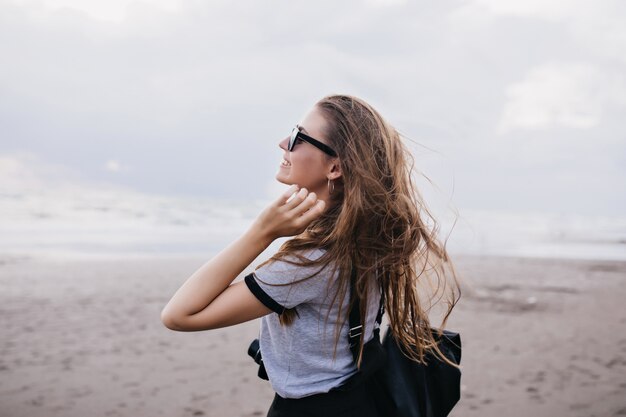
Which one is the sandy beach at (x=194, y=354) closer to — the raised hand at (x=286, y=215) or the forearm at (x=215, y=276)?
the forearm at (x=215, y=276)

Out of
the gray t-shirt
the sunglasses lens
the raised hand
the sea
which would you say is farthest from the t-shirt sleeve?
the sea

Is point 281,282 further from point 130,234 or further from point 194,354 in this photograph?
point 130,234

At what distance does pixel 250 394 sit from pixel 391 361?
430cm

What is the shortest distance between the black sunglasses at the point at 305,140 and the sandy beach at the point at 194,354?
419 centimetres

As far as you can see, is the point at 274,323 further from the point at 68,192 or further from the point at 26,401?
the point at 68,192

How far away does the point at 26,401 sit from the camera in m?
5.30

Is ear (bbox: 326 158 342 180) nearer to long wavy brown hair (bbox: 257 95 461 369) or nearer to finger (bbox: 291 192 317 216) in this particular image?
long wavy brown hair (bbox: 257 95 461 369)

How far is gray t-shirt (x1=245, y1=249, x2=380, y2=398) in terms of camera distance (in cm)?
168

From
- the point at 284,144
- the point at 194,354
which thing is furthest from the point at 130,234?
the point at 284,144

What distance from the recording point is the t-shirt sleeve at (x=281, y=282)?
5.39ft

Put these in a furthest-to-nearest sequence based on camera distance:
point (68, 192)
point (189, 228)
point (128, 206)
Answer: point (68, 192) < point (128, 206) < point (189, 228)

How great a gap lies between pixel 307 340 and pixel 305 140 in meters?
0.77

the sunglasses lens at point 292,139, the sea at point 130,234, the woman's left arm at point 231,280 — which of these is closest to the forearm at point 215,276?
the woman's left arm at point 231,280

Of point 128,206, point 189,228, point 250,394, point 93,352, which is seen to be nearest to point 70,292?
point 93,352
